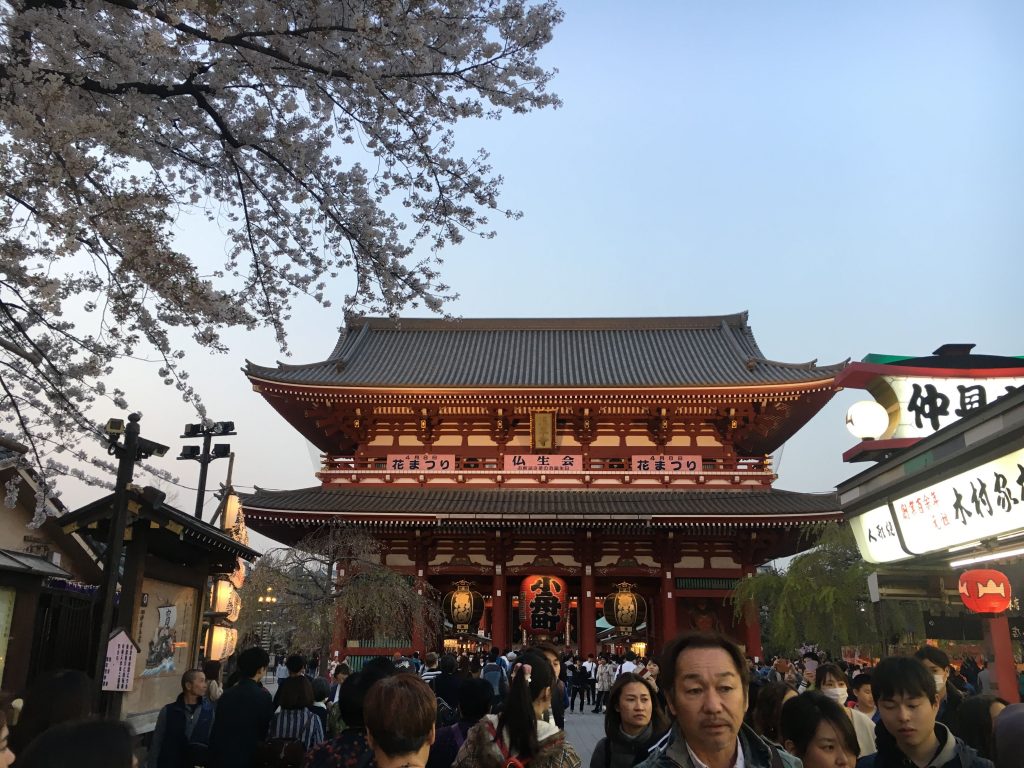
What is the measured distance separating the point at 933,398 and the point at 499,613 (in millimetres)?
12893

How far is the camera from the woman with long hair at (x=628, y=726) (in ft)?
14.1

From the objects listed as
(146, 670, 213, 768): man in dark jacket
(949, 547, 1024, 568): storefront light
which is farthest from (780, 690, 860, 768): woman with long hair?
(949, 547, 1024, 568): storefront light

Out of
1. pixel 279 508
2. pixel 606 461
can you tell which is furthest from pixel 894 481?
pixel 279 508

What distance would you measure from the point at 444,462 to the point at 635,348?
9.09 metres

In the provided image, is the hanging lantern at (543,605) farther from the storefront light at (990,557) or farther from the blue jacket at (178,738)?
the blue jacket at (178,738)

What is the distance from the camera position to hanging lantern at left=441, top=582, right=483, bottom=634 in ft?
65.6

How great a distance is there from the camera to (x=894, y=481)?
337 inches

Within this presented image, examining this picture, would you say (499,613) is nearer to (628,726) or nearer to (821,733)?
(628,726)

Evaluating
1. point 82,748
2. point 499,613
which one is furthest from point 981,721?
point 499,613

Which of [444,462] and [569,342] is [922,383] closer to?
[444,462]

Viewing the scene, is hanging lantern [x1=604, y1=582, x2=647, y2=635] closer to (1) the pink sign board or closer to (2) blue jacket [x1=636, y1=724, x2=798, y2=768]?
(1) the pink sign board

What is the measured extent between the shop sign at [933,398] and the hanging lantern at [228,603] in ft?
48.7

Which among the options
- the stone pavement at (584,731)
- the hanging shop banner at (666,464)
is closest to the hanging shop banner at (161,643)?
the stone pavement at (584,731)

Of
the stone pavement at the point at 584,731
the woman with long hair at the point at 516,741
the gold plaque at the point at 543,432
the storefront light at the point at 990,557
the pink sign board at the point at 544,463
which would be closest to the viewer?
the woman with long hair at the point at 516,741
